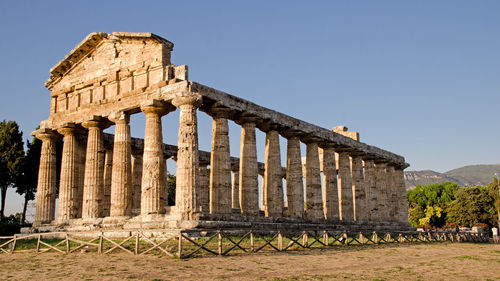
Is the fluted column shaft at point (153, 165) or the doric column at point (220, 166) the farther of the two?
the doric column at point (220, 166)

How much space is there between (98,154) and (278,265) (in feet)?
59.8

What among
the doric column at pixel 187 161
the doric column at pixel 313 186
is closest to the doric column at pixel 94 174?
the doric column at pixel 187 161

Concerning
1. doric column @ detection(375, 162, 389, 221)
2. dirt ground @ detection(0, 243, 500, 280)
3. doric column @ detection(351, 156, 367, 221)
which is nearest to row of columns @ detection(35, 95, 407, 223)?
doric column @ detection(351, 156, 367, 221)

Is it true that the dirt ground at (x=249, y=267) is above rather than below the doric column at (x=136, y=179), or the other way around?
below

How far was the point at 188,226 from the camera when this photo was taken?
2347cm

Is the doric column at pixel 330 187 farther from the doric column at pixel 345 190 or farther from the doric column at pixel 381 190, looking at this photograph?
the doric column at pixel 381 190

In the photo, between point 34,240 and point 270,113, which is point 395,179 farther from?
point 34,240

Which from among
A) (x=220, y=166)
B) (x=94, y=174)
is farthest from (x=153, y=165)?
(x=94, y=174)

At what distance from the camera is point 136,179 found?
37.3 metres

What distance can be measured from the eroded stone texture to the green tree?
1170 inches

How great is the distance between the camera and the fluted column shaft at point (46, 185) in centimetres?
3234

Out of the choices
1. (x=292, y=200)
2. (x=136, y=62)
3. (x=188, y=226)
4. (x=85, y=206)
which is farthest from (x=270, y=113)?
(x=85, y=206)

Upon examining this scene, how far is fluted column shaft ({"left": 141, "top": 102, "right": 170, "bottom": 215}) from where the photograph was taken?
26.5 metres

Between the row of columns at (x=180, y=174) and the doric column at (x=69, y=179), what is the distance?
64 mm
